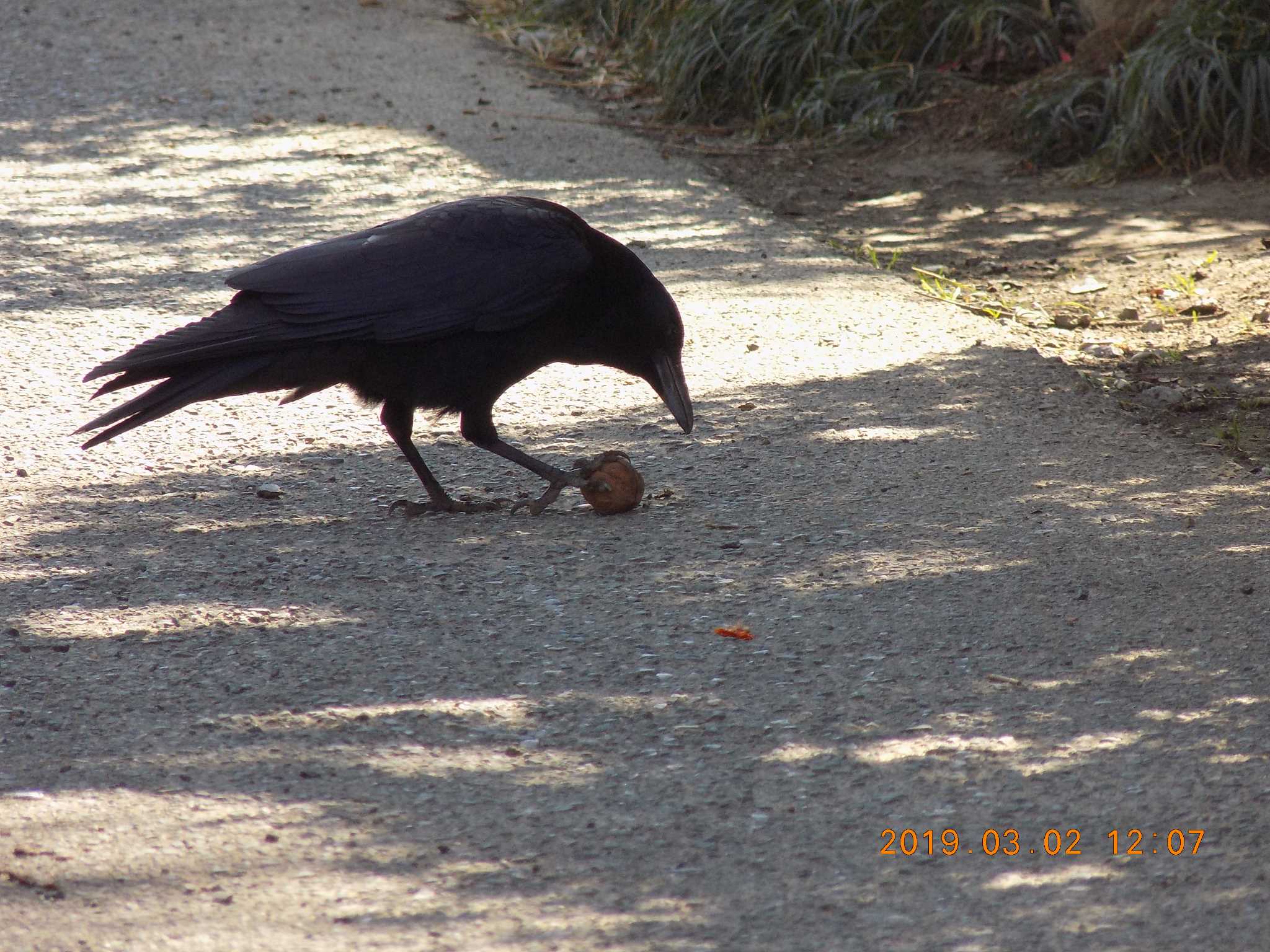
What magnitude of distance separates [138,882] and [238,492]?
1925mm

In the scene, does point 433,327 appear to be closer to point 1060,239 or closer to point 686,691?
point 686,691

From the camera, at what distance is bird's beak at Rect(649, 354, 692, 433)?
4.14 metres

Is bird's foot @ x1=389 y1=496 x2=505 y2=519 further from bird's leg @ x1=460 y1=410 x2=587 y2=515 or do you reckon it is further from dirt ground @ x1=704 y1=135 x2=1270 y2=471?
dirt ground @ x1=704 y1=135 x2=1270 y2=471

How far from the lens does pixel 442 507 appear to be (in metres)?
4.07

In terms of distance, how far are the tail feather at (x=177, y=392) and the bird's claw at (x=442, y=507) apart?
0.61m

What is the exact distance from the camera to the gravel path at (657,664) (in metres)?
2.39

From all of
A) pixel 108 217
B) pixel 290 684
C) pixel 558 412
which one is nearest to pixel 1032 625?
pixel 290 684

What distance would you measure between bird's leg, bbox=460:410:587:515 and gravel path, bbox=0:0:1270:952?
0.08 m

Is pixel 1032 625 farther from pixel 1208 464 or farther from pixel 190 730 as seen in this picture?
pixel 190 730

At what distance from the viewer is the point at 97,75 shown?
30.8ft

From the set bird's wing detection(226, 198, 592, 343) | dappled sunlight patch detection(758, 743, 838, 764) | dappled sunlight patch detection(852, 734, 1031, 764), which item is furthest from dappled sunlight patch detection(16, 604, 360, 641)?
dappled sunlight patch detection(852, 734, 1031, 764)


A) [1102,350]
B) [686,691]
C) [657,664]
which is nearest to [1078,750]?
[686,691]

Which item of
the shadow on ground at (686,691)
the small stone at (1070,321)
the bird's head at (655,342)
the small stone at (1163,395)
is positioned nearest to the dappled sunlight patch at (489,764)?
the shadow on ground at (686,691)
